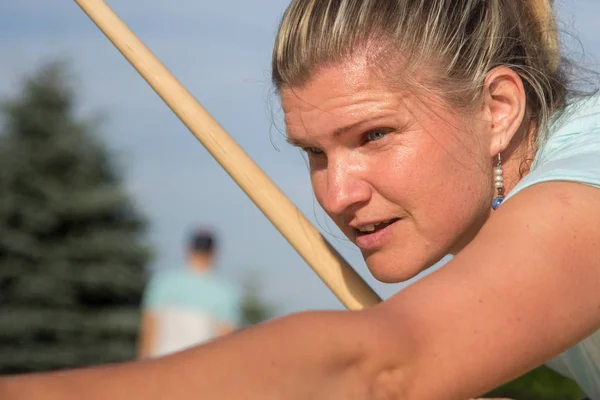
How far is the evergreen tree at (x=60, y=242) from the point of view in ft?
69.4

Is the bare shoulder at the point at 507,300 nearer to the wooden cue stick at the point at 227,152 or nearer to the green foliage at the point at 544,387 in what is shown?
the wooden cue stick at the point at 227,152

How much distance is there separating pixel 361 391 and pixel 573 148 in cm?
99

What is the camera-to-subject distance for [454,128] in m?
2.52

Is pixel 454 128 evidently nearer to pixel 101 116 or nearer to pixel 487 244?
pixel 487 244

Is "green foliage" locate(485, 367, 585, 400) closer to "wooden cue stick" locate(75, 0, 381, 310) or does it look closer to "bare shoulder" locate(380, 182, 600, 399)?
"wooden cue stick" locate(75, 0, 381, 310)

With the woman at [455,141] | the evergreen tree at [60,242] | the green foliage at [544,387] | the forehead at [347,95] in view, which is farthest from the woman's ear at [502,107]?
the evergreen tree at [60,242]

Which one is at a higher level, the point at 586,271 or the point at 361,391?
the point at 361,391

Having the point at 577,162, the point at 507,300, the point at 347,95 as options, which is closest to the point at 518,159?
the point at 347,95

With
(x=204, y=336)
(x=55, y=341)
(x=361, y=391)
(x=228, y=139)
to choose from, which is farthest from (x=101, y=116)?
(x=361, y=391)

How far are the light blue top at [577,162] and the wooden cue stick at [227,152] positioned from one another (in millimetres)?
582

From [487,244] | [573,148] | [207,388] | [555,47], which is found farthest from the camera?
[555,47]

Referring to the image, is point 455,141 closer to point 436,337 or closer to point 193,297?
point 436,337

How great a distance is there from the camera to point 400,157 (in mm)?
2479

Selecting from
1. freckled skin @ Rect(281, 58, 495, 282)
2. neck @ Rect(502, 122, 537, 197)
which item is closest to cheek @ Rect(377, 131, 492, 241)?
freckled skin @ Rect(281, 58, 495, 282)
